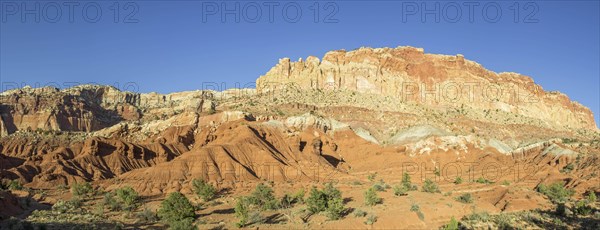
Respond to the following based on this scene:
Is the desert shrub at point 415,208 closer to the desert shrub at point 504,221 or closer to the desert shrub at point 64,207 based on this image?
the desert shrub at point 504,221

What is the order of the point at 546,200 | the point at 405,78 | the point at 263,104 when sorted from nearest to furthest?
the point at 546,200
the point at 263,104
the point at 405,78

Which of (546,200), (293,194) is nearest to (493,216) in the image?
(546,200)

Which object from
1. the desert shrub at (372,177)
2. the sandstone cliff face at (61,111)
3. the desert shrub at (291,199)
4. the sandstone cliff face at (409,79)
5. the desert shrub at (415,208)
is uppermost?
the sandstone cliff face at (409,79)

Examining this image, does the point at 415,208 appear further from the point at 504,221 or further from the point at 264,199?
the point at 264,199

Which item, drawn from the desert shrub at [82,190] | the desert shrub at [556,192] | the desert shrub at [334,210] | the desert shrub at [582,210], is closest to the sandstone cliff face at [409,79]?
the desert shrub at [556,192]

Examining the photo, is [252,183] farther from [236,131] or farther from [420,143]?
[420,143]

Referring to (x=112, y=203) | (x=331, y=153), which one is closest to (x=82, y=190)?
(x=112, y=203)
